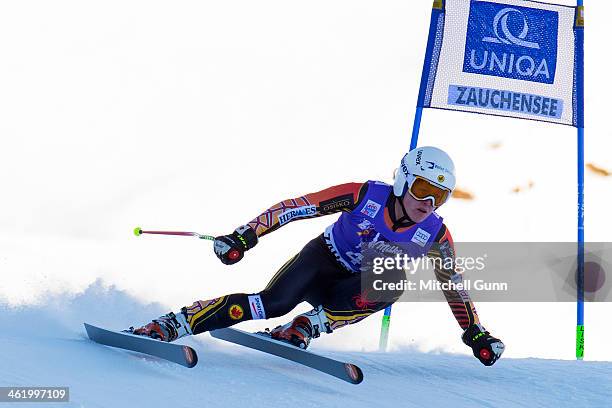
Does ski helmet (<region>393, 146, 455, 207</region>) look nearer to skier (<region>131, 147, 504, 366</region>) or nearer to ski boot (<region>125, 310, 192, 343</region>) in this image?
skier (<region>131, 147, 504, 366</region>)

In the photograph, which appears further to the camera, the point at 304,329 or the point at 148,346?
the point at 304,329

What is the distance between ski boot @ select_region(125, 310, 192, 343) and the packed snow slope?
15 centimetres

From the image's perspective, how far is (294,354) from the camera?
4.19 meters

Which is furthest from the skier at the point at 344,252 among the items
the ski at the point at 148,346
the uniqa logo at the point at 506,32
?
the uniqa logo at the point at 506,32

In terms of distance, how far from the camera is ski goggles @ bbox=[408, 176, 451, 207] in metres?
4.18

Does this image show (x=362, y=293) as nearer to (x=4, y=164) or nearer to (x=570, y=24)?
(x=570, y=24)

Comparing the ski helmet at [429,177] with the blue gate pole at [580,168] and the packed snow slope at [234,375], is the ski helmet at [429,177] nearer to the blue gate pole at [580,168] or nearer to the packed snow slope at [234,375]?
the packed snow slope at [234,375]

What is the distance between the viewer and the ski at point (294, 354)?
12.6 ft

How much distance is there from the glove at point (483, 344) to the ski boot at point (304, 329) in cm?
75

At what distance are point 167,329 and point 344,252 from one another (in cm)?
104

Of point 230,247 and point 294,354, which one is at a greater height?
point 230,247

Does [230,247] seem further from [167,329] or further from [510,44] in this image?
[510,44]

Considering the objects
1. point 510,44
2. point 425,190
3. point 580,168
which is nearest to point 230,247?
point 425,190

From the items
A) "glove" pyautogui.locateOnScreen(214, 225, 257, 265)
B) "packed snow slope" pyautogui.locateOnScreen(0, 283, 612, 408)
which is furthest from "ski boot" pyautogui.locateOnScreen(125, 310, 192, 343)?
"glove" pyautogui.locateOnScreen(214, 225, 257, 265)
